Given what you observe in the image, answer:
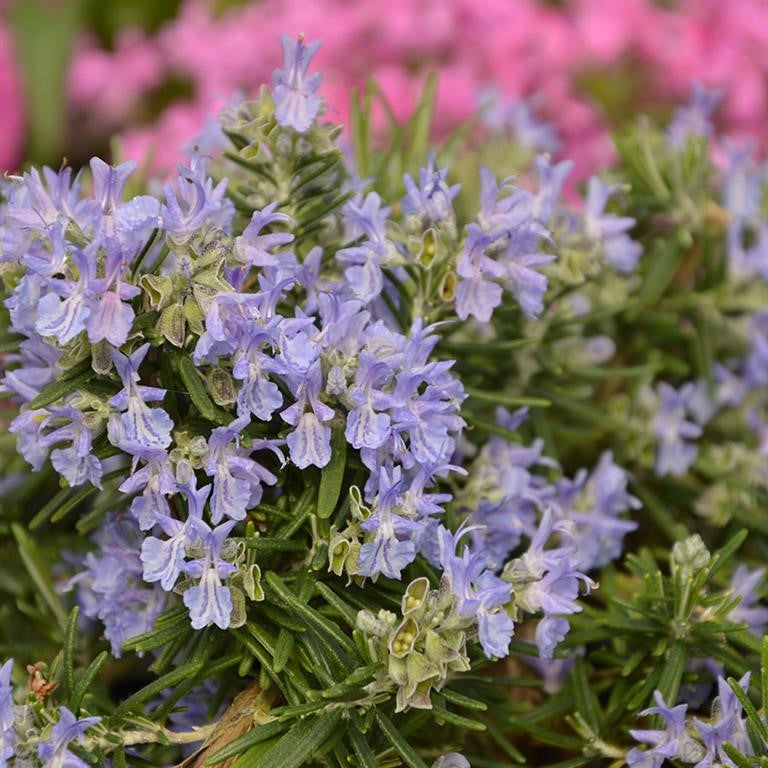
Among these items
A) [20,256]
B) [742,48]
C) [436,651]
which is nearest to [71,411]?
[20,256]

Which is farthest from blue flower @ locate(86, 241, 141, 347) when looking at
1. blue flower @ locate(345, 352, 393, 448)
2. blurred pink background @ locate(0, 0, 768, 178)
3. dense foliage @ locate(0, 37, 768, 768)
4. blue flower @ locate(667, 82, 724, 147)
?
blurred pink background @ locate(0, 0, 768, 178)

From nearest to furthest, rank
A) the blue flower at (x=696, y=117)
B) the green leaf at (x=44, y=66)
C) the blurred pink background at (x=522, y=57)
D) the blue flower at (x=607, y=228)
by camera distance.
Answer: the blue flower at (x=607, y=228), the blue flower at (x=696, y=117), the blurred pink background at (x=522, y=57), the green leaf at (x=44, y=66)

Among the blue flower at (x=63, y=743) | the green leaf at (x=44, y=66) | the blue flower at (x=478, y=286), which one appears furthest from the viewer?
the green leaf at (x=44, y=66)

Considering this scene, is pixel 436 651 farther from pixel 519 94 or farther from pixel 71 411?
pixel 519 94

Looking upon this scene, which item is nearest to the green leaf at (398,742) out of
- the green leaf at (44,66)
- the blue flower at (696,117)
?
the blue flower at (696,117)

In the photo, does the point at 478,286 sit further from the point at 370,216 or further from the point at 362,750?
the point at 362,750

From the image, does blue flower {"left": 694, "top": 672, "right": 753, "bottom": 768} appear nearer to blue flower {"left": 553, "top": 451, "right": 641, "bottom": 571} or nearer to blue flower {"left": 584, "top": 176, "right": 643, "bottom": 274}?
blue flower {"left": 553, "top": 451, "right": 641, "bottom": 571}

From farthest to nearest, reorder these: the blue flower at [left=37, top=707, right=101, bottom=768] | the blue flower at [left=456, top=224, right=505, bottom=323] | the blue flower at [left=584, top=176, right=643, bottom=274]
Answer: the blue flower at [left=584, top=176, right=643, bottom=274] < the blue flower at [left=456, top=224, right=505, bottom=323] < the blue flower at [left=37, top=707, right=101, bottom=768]

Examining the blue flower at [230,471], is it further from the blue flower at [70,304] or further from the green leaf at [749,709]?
the green leaf at [749,709]
